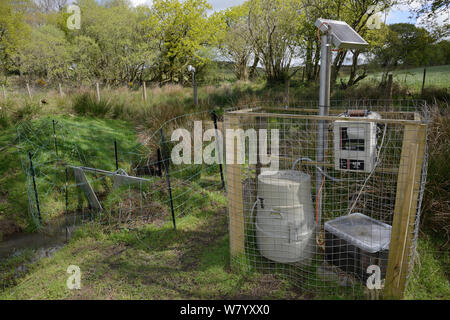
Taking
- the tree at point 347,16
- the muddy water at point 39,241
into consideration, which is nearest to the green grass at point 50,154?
the muddy water at point 39,241

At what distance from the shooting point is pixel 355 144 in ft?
9.49

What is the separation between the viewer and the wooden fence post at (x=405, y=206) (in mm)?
2295

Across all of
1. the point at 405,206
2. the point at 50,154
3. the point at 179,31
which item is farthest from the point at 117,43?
the point at 405,206

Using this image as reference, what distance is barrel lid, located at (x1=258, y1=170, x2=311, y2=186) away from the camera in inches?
114

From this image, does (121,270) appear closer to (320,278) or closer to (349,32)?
(320,278)

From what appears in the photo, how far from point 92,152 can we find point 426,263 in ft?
19.4

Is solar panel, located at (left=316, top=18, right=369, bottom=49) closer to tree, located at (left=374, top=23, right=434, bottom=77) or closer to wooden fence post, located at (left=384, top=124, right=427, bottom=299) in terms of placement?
wooden fence post, located at (left=384, top=124, right=427, bottom=299)

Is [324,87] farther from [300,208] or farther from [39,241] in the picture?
[39,241]

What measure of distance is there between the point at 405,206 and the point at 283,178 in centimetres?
102

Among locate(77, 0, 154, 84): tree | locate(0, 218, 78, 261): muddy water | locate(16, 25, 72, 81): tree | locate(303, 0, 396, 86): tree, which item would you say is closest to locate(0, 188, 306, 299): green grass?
locate(0, 218, 78, 261): muddy water

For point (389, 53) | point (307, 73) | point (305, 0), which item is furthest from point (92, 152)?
point (307, 73)

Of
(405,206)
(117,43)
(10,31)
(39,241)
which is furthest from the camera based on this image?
(117,43)

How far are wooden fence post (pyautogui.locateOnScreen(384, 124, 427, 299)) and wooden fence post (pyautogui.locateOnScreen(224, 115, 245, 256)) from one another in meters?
1.30

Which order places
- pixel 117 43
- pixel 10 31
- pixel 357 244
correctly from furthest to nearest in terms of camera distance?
1. pixel 117 43
2. pixel 10 31
3. pixel 357 244
